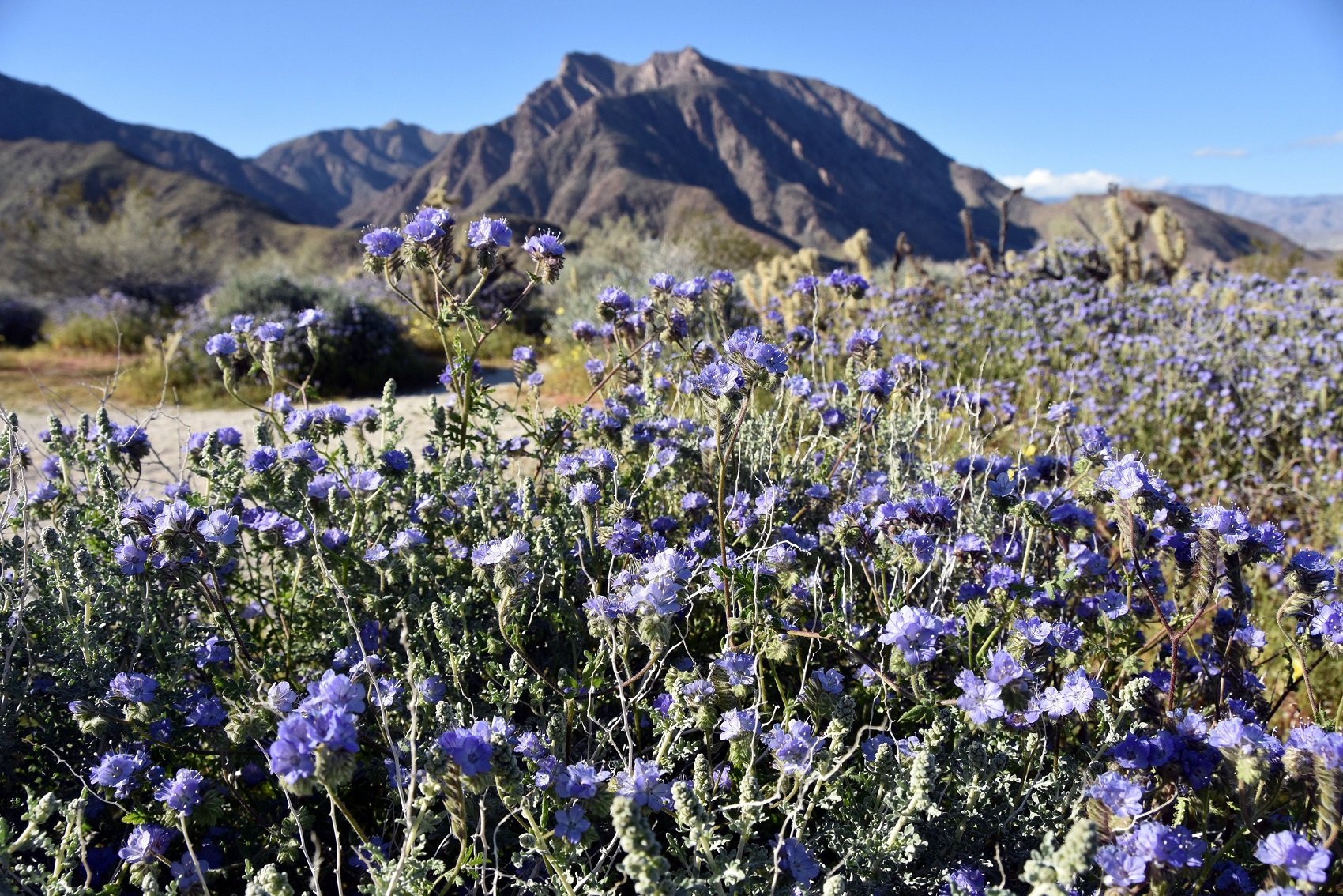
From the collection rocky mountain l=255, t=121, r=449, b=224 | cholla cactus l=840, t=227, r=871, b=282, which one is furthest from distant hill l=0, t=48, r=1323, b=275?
cholla cactus l=840, t=227, r=871, b=282

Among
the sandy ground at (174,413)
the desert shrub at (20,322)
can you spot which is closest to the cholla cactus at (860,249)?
the sandy ground at (174,413)

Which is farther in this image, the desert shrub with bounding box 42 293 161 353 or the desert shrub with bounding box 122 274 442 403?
the desert shrub with bounding box 42 293 161 353

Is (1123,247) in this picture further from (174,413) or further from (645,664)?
(174,413)

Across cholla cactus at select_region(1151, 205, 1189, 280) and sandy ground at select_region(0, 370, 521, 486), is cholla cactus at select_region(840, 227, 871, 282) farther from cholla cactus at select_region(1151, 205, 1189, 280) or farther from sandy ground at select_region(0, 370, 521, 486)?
sandy ground at select_region(0, 370, 521, 486)

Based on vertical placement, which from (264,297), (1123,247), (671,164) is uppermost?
(671,164)

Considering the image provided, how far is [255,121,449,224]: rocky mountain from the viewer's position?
145m

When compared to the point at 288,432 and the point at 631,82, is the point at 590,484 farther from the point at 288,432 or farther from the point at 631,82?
the point at 631,82

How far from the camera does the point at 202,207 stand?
5141cm

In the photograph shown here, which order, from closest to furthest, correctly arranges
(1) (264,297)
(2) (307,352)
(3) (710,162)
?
(2) (307,352) → (1) (264,297) → (3) (710,162)

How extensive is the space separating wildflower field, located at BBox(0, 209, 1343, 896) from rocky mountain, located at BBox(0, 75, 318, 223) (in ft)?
285

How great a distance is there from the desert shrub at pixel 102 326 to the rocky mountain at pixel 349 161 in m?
126

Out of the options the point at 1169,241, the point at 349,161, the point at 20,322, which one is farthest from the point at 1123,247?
the point at 349,161

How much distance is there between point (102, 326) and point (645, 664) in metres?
15.3

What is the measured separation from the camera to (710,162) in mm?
112938
